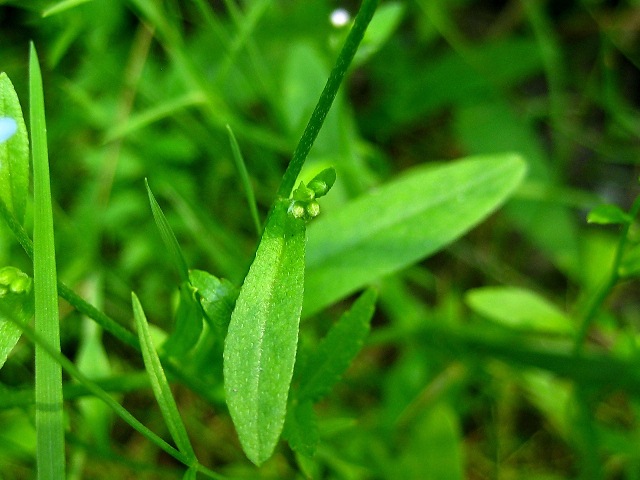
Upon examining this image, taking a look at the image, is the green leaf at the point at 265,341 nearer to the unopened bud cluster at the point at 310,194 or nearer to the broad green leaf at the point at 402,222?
the unopened bud cluster at the point at 310,194

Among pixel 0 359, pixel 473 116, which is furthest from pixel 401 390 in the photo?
pixel 0 359

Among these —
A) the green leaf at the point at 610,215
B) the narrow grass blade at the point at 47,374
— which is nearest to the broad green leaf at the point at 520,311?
the green leaf at the point at 610,215

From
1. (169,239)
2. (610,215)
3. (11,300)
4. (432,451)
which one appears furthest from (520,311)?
(11,300)

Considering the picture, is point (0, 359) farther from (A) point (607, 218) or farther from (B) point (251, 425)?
(A) point (607, 218)

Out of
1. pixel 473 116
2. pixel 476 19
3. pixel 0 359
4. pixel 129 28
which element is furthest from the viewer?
pixel 476 19

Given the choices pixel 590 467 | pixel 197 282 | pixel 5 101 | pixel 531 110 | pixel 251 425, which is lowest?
pixel 590 467

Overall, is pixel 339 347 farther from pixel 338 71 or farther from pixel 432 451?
pixel 432 451

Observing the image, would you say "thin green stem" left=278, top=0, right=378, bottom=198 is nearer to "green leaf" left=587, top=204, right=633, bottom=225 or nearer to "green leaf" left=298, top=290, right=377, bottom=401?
"green leaf" left=298, top=290, right=377, bottom=401
